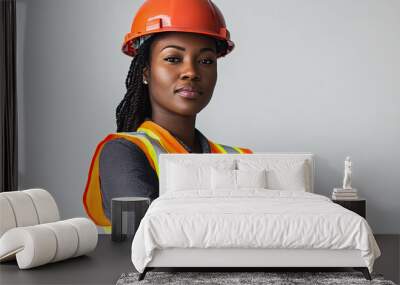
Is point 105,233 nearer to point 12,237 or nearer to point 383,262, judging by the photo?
point 12,237

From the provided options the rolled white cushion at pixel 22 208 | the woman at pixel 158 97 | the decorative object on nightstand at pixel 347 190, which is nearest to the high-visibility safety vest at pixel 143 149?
the woman at pixel 158 97

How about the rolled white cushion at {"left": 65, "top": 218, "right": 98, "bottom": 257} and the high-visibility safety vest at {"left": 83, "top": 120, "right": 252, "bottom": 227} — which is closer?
the rolled white cushion at {"left": 65, "top": 218, "right": 98, "bottom": 257}

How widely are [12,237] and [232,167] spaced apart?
2235 millimetres

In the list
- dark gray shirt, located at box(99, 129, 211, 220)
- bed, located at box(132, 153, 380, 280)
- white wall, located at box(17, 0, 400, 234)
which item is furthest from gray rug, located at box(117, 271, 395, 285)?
white wall, located at box(17, 0, 400, 234)

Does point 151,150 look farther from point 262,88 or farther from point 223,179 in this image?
point 262,88

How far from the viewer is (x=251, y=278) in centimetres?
414

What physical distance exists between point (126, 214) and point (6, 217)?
1342 millimetres

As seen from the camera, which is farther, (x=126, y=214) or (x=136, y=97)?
(x=136, y=97)

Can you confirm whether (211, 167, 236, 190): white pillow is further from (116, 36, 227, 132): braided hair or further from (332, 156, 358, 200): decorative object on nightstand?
(332, 156, 358, 200): decorative object on nightstand

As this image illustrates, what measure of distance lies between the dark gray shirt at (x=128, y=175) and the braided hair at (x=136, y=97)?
21cm

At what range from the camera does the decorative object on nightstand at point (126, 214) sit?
5680mm

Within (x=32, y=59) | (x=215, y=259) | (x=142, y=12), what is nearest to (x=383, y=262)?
(x=215, y=259)

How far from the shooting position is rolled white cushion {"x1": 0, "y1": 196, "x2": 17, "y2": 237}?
15.1ft

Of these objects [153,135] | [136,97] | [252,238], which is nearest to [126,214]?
[153,135]
